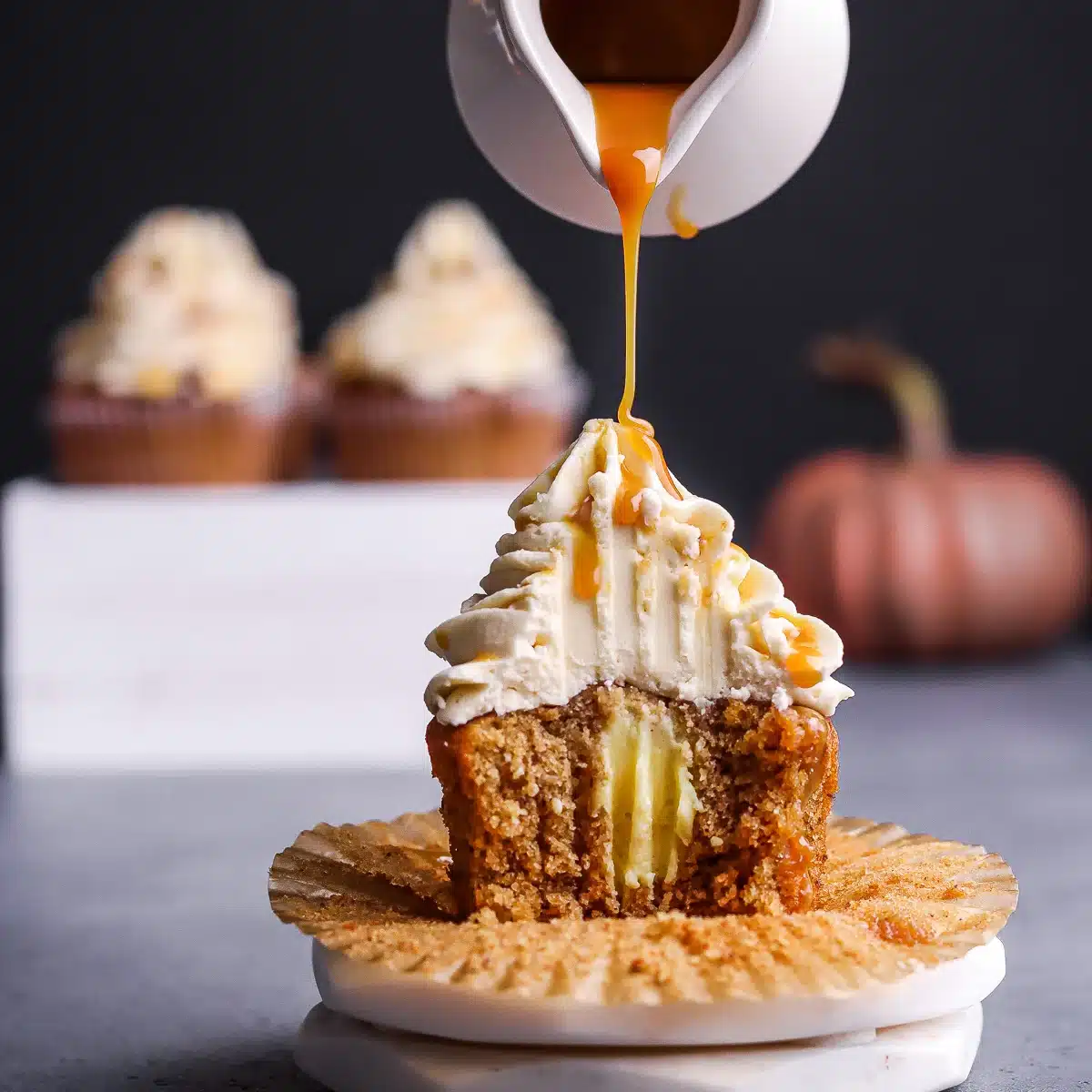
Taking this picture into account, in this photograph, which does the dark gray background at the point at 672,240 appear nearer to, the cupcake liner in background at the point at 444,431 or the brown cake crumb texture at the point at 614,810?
the cupcake liner in background at the point at 444,431

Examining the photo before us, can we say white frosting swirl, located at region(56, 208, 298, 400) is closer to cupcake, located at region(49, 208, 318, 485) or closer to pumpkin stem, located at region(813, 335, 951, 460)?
cupcake, located at region(49, 208, 318, 485)

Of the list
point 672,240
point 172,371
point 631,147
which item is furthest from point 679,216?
point 672,240

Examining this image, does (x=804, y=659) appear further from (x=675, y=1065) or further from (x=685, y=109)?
(x=685, y=109)

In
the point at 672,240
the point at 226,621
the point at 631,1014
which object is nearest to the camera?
the point at 631,1014

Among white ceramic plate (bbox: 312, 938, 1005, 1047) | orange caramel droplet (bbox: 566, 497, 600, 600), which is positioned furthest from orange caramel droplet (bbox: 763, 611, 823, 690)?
white ceramic plate (bbox: 312, 938, 1005, 1047)

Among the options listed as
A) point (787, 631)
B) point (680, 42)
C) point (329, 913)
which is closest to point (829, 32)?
point (680, 42)

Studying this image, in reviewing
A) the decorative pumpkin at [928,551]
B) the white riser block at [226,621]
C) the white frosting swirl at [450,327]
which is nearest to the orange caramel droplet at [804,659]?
the white riser block at [226,621]
